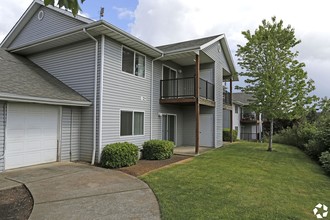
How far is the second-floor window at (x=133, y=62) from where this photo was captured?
10.9 m

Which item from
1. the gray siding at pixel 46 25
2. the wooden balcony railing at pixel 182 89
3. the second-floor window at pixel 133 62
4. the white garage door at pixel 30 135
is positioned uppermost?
the gray siding at pixel 46 25

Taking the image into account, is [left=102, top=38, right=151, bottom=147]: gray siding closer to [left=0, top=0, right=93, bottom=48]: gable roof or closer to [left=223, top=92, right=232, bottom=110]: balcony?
[left=0, top=0, right=93, bottom=48]: gable roof

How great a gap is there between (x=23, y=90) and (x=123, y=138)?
14.4 ft

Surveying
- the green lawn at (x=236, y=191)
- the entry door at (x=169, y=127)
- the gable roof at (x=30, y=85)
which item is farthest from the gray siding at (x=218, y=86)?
the gable roof at (x=30, y=85)

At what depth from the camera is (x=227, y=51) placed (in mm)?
17500

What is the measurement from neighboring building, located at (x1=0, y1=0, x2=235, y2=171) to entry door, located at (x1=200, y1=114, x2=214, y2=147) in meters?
2.22

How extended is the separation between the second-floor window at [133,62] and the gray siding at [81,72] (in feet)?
5.18

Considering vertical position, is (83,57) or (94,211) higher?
(83,57)

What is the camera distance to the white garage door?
7.95 m

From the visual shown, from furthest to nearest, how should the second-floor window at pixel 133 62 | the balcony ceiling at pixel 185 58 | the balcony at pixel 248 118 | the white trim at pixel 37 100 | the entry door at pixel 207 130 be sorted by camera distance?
the balcony at pixel 248 118 < the entry door at pixel 207 130 < the balcony ceiling at pixel 185 58 < the second-floor window at pixel 133 62 < the white trim at pixel 37 100

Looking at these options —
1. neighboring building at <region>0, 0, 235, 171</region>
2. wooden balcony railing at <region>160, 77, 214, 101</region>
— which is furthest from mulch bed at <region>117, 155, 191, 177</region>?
wooden balcony railing at <region>160, 77, 214, 101</region>

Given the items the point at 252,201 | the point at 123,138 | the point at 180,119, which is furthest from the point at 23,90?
the point at 180,119

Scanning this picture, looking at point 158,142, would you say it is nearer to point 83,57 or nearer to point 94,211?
point 83,57

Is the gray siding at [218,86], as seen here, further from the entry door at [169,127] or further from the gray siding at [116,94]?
the gray siding at [116,94]
